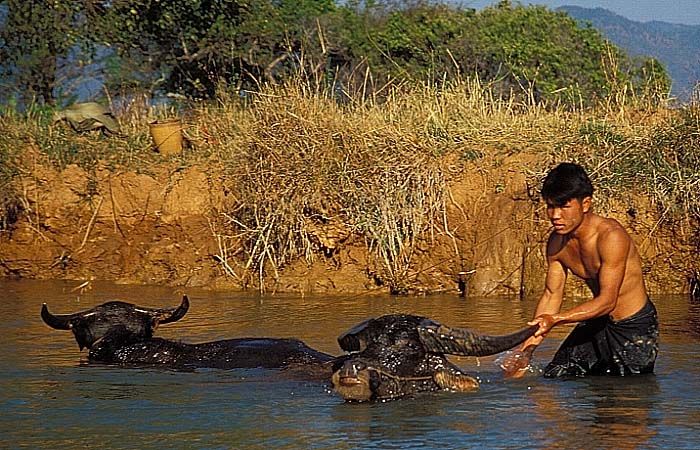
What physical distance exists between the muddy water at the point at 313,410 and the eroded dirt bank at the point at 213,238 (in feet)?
6.62

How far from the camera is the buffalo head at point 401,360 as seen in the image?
17.9 feet

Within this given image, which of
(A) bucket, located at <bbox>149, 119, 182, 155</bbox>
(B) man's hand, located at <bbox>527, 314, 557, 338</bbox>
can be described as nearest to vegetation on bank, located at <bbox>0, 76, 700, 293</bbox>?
(A) bucket, located at <bbox>149, 119, 182, 155</bbox>

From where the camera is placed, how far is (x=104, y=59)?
754 inches

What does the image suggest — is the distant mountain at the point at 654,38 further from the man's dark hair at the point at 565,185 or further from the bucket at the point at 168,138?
the man's dark hair at the point at 565,185

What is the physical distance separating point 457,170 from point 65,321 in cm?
450

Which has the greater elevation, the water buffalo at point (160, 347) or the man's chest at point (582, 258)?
the man's chest at point (582, 258)

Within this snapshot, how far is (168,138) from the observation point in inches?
482

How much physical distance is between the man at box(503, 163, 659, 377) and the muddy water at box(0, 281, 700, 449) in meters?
0.14

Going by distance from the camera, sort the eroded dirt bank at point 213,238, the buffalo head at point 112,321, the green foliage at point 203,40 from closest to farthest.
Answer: the buffalo head at point 112,321, the eroded dirt bank at point 213,238, the green foliage at point 203,40

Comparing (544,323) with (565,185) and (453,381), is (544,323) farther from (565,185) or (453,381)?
(565,185)

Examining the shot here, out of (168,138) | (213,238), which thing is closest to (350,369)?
(213,238)

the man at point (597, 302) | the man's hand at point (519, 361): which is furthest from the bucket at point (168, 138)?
the man's hand at point (519, 361)

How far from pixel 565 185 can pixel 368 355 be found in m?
1.32

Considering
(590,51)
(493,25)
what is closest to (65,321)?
(493,25)
